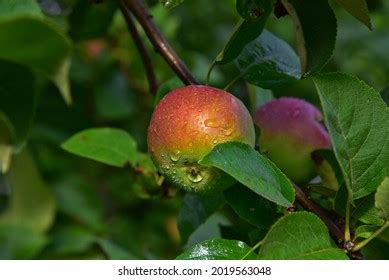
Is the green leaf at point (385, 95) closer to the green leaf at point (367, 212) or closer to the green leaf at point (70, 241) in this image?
the green leaf at point (367, 212)

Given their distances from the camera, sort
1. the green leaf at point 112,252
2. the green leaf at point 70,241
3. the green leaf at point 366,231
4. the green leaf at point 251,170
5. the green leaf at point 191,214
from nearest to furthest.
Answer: the green leaf at point 251,170 → the green leaf at point 366,231 → the green leaf at point 191,214 → the green leaf at point 112,252 → the green leaf at point 70,241

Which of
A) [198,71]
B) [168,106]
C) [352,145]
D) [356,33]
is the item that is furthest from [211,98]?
[356,33]

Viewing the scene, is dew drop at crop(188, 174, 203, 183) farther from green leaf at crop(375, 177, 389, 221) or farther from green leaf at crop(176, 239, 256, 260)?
green leaf at crop(375, 177, 389, 221)

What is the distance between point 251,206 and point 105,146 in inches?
13.7

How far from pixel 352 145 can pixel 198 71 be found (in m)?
1.16

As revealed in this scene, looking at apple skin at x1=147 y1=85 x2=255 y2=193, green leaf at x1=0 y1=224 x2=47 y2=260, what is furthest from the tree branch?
green leaf at x1=0 y1=224 x2=47 y2=260

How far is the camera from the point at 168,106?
3.29 ft

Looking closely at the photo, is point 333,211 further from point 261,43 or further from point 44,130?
point 44,130

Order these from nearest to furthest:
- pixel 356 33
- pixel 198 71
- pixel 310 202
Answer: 1. pixel 310 202
2. pixel 198 71
3. pixel 356 33

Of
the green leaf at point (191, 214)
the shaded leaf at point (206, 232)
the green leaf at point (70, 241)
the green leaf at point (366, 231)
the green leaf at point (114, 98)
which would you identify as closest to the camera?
the green leaf at point (366, 231)

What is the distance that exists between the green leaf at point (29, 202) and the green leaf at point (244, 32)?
0.91m

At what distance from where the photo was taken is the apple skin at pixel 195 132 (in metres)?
0.97

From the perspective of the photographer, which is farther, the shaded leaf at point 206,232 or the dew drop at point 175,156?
the shaded leaf at point 206,232

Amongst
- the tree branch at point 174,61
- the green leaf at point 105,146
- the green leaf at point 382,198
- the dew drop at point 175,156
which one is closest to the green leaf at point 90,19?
the tree branch at point 174,61
